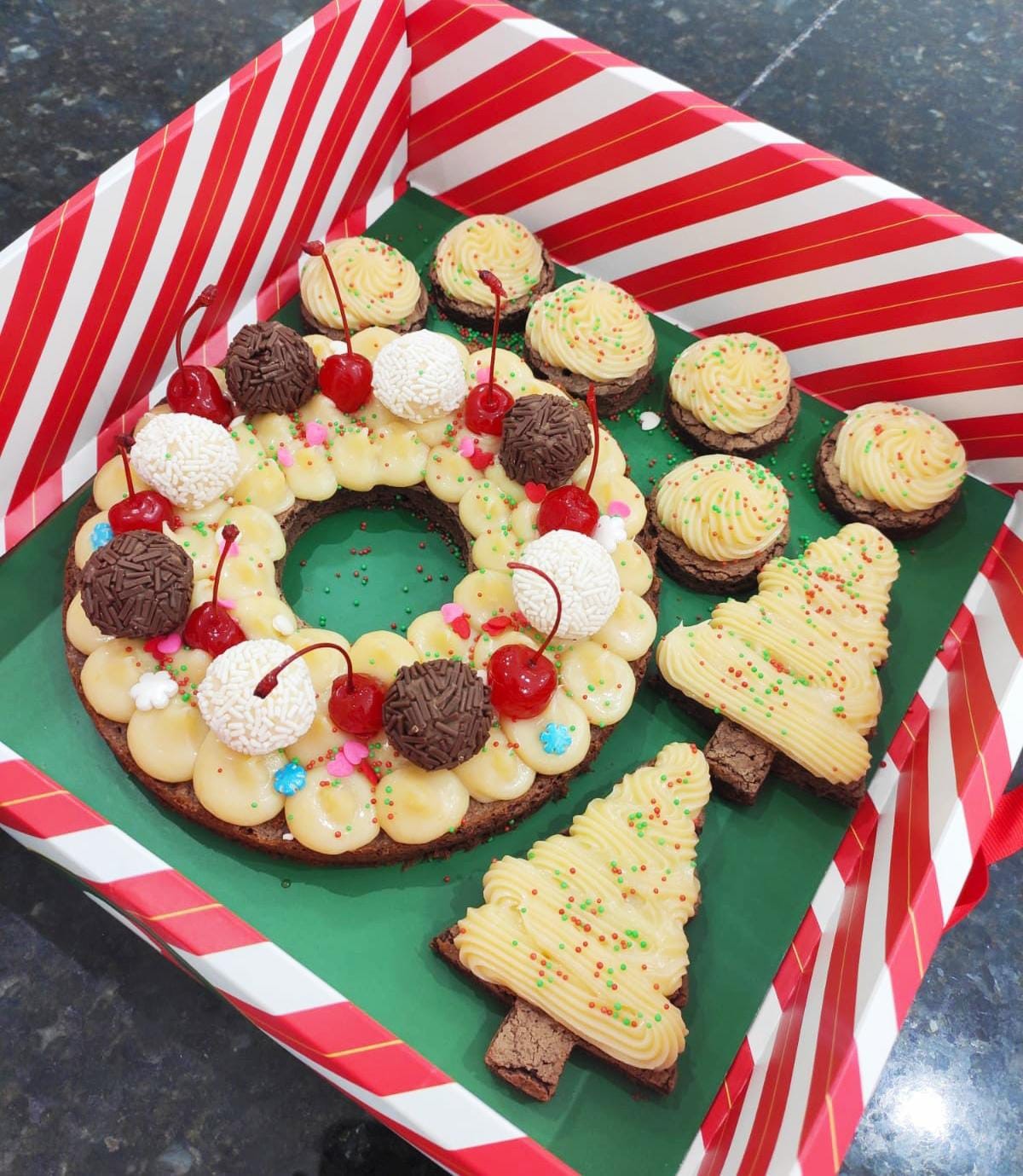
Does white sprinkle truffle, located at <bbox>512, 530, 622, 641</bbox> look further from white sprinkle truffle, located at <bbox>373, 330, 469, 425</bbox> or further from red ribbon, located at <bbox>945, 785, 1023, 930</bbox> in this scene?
red ribbon, located at <bbox>945, 785, 1023, 930</bbox>

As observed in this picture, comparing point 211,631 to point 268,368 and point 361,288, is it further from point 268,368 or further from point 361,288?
point 361,288

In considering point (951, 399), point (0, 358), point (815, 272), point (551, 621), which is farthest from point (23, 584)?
point (951, 399)

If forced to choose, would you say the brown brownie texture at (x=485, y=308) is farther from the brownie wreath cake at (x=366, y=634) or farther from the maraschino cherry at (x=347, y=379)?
the maraschino cherry at (x=347, y=379)

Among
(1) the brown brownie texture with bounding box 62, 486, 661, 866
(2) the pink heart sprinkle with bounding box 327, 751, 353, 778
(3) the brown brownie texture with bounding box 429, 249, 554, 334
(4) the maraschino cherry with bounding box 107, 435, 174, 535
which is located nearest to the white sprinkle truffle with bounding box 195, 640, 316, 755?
(2) the pink heart sprinkle with bounding box 327, 751, 353, 778

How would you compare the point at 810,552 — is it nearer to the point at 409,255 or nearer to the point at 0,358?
the point at 409,255

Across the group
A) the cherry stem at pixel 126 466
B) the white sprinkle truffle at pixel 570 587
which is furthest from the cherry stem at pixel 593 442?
the cherry stem at pixel 126 466
